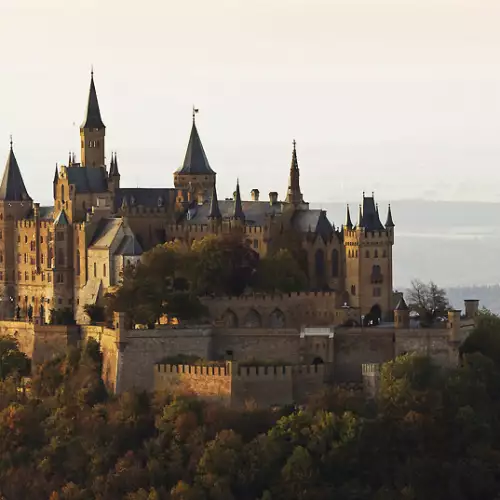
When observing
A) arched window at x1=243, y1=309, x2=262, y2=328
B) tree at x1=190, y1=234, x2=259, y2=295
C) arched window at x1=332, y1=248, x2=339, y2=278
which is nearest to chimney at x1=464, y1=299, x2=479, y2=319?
arched window at x1=332, y1=248, x2=339, y2=278

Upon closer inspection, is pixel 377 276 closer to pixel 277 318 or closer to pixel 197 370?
pixel 277 318

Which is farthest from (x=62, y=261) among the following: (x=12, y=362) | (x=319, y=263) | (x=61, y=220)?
(x=319, y=263)

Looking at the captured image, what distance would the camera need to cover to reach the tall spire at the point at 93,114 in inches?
4429

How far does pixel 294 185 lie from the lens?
108 metres

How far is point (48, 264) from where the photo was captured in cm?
10944

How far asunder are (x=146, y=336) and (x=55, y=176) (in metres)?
18.5

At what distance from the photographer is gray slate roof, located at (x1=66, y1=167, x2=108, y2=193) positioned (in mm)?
110000

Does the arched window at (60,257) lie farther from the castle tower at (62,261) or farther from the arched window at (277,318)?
the arched window at (277,318)

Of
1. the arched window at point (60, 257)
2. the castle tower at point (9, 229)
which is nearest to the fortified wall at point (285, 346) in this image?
the arched window at point (60, 257)

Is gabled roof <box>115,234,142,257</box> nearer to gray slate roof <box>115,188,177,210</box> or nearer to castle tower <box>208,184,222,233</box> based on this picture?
gray slate roof <box>115,188,177,210</box>

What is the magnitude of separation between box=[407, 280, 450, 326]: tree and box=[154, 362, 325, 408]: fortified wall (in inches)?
246

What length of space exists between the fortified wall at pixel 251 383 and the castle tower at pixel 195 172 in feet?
65.0

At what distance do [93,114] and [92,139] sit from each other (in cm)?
144

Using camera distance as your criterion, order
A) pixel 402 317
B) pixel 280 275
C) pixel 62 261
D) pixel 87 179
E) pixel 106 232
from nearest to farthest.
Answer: pixel 402 317, pixel 280 275, pixel 106 232, pixel 62 261, pixel 87 179
